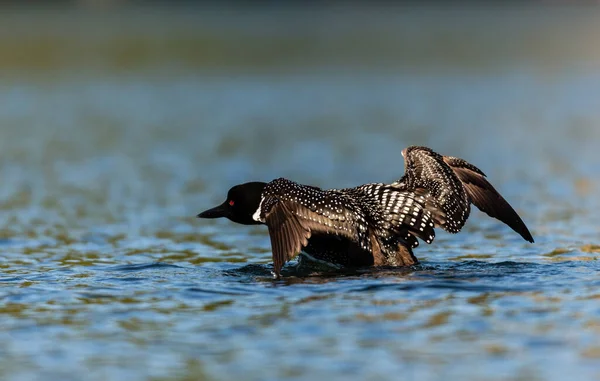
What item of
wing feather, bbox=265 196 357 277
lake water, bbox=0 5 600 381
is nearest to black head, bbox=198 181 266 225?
lake water, bbox=0 5 600 381

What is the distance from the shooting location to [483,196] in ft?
34.8

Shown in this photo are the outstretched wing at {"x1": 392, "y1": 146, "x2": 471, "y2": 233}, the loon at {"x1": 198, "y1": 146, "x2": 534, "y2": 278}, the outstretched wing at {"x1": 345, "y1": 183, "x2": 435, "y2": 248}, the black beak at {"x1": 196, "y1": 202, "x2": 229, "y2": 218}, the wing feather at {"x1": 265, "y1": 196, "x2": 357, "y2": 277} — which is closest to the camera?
the wing feather at {"x1": 265, "y1": 196, "x2": 357, "y2": 277}

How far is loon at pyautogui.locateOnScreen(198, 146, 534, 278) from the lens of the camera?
9180 mm

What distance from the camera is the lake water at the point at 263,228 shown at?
6.73m

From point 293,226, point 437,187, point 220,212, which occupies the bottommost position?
point 293,226

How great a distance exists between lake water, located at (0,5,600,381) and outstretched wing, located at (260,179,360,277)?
35 centimetres

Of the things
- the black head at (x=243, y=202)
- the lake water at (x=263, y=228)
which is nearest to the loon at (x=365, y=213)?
the black head at (x=243, y=202)

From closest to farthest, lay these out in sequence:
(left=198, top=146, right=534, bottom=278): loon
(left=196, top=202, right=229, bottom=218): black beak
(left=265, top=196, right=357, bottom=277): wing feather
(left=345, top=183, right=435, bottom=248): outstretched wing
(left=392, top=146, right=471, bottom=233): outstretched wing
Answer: (left=265, top=196, right=357, bottom=277): wing feather, (left=198, top=146, right=534, bottom=278): loon, (left=345, top=183, right=435, bottom=248): outstretched wing, (left=392, top=146, right=471, bottom=233): outstretched wing, (left=196, top=202, right=229, bottom=218): black beak

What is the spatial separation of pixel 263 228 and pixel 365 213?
3181 millimetres

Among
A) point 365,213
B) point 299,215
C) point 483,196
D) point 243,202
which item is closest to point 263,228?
point 243,202

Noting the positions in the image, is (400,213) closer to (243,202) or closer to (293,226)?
(293,226)

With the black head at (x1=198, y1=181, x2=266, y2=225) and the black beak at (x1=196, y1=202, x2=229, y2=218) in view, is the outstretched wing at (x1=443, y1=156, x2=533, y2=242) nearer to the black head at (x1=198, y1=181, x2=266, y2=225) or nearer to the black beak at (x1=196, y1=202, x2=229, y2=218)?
the black head at (x1=198, y1=181, x2=266, y2=225)

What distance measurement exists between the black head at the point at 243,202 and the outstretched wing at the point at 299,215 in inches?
19.6

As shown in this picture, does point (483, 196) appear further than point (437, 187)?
Yes
